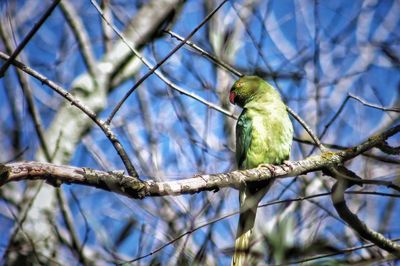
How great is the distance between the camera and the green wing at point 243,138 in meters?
→ 4.77

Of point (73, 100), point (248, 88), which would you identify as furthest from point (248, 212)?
point (73, 100)

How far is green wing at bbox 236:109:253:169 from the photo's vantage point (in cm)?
477

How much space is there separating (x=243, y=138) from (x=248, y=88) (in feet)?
2.56

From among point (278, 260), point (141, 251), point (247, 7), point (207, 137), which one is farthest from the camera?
point (247, 7)

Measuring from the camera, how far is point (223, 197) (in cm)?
409

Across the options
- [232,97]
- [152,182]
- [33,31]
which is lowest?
[152,182]

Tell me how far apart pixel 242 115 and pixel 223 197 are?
1146 mm

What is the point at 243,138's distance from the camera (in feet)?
15.7

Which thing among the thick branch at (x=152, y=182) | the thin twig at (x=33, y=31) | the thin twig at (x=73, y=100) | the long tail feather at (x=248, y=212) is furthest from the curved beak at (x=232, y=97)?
the thin twig at (x=33, y=31)

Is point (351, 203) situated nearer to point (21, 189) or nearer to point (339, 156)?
point (339, 156)

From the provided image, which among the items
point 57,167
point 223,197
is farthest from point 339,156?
point 57,167

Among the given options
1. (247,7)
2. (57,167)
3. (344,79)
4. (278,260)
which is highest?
(247,7)

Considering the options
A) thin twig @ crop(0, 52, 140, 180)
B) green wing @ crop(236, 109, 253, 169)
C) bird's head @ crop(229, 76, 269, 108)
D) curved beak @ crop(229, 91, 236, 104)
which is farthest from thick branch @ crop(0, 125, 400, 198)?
curved beak @ crop(229, 91, 236, 104)

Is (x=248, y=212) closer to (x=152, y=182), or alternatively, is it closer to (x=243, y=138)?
(x=243, y=138)
